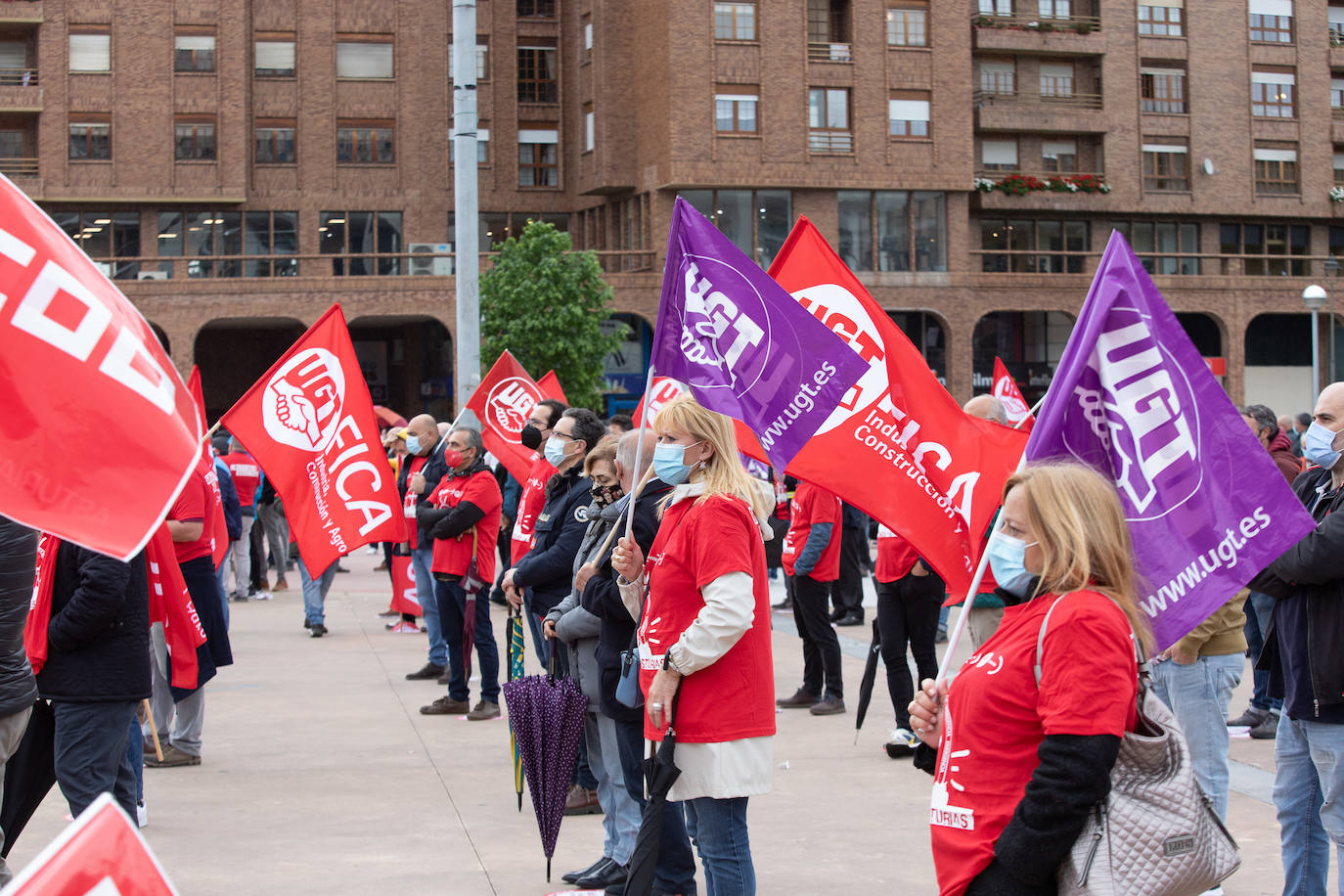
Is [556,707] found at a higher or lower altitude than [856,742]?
higher

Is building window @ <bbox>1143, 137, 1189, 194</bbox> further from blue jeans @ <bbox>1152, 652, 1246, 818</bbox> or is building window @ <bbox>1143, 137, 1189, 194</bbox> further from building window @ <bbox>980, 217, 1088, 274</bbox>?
blue jeans @ <bbox>1152, 652, 1246, 818</bbox>

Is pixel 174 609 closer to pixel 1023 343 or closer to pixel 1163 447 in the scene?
pixel 1163 447

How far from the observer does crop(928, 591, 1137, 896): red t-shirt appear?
296cm

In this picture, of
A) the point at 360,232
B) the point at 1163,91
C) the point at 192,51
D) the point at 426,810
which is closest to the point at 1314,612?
the point at 426,810

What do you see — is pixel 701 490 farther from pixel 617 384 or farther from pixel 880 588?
pixel 617 384

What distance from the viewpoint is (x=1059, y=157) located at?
49.8 meters

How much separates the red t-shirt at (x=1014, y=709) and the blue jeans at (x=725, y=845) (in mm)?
1463

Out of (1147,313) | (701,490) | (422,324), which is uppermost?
(422,324)

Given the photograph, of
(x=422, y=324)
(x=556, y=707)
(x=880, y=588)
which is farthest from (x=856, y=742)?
(x=422, y=324)

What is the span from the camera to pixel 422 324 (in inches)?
2010

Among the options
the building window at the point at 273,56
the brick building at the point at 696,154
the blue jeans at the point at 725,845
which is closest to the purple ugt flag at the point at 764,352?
the blue jeans at the point at 725,845

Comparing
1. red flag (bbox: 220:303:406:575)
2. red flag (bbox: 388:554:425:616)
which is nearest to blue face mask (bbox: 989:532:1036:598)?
red flag (bbox: 220:303:406:575)

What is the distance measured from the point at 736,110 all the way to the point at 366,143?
12680 mm

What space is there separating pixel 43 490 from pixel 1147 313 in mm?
2703
